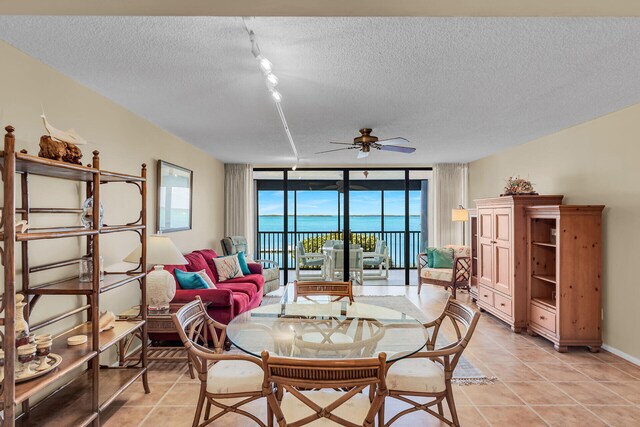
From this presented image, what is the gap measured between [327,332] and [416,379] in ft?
2.27

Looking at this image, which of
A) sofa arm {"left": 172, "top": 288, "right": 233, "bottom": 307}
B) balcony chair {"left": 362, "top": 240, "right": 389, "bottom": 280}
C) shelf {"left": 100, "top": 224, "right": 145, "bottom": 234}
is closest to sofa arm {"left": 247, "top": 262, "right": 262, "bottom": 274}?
sofa arm {"left": 172, "top": 288, "right": 233, "bottom": 307}

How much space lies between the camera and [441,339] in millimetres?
3971

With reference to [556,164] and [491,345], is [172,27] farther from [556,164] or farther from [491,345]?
[556,164]

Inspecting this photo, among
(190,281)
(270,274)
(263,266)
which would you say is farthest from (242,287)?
(263,266)

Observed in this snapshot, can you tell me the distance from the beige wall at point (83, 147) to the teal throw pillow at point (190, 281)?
0.45m

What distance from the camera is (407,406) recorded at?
2633 millimetres

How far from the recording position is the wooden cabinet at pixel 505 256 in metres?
4.32

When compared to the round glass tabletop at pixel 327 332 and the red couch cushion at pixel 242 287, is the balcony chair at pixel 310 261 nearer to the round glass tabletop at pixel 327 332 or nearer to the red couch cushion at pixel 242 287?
the red couch cushion at pixel 242 287

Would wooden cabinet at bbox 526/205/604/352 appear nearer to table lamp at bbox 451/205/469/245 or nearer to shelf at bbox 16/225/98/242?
table lamp at bbox 451/205/469/245

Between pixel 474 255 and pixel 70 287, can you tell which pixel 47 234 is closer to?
pixel 70 287

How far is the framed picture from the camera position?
420 centimetres

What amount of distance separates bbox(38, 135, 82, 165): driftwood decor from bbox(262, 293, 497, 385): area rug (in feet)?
10.7

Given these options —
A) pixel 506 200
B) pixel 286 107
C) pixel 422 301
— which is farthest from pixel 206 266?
pixel 506 200

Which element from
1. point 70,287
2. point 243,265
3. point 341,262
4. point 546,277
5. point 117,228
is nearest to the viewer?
point 70,287
